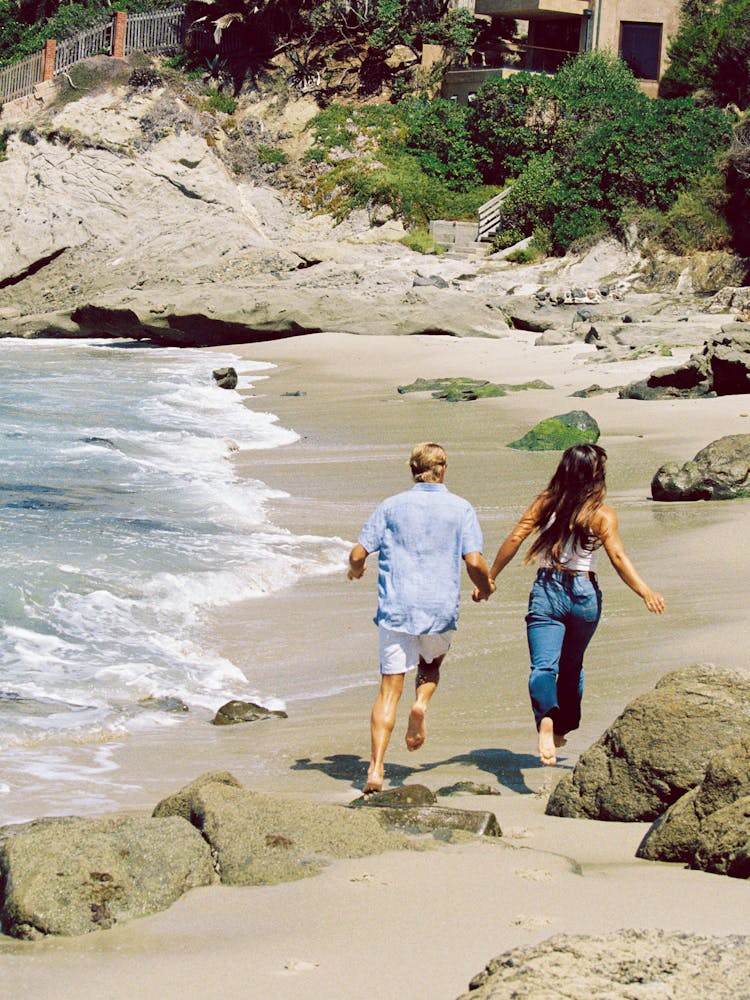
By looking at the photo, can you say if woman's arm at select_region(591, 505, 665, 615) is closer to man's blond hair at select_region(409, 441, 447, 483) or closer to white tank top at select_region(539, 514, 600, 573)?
white tank top at select_region(539, 514, 600, 573)

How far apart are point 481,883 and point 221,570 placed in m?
6.13

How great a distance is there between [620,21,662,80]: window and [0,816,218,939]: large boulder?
1680 inches

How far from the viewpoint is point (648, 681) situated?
22.3ft

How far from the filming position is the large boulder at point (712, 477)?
11375 mm

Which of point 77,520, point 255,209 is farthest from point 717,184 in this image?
point 77,520

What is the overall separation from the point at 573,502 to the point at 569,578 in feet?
1.06

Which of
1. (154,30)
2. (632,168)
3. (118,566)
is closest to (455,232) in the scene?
(632,168)

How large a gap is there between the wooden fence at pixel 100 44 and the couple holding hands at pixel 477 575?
41.9m

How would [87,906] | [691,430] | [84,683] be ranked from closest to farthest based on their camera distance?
[87,906], [84,683], [691,430]

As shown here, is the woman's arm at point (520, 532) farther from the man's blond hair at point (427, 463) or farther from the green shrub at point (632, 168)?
the green shrub at point (632, 168)

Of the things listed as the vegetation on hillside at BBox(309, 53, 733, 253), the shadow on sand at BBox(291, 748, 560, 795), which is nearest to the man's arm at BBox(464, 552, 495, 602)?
the shadow on sand at BBox(291, 748, 560, 795)

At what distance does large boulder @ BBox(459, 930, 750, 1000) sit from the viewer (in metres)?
2.54

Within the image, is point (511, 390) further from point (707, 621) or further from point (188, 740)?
point (188, 740)

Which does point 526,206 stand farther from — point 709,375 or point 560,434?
point 560,434
